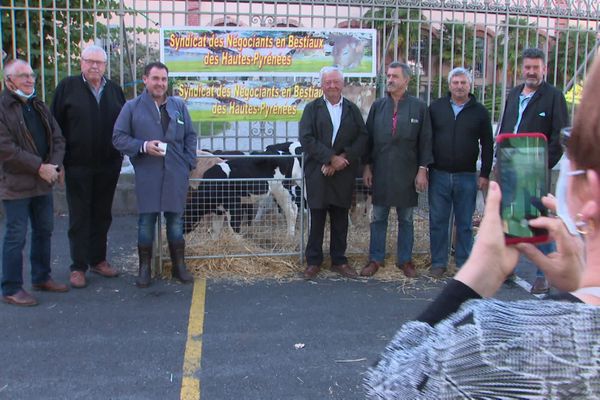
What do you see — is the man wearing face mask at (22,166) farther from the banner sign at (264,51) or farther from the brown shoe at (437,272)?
the brown shoe at (437,272)

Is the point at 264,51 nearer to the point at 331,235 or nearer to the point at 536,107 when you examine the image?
the point at 331,235

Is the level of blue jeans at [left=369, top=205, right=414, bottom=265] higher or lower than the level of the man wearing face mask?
lower

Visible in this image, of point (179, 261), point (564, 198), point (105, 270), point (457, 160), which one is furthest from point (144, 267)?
point (564, 198)

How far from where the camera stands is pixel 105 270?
6039 millimetres

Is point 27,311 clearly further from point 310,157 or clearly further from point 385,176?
point 385,176

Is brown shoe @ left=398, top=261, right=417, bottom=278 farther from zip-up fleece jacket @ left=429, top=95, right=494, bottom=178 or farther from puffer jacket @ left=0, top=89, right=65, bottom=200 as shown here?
puffer jacket @ left=0, top=89, right=65, bottom=200

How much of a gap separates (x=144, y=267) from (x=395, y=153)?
2605 millimetres

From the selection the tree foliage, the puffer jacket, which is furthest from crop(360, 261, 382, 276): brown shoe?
the tree foliage

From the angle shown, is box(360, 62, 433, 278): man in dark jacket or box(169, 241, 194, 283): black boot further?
box(360, 62, 433, 278): man in dark jacket

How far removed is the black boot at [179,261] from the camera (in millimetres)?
5840

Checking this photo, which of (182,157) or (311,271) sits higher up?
(182,157)

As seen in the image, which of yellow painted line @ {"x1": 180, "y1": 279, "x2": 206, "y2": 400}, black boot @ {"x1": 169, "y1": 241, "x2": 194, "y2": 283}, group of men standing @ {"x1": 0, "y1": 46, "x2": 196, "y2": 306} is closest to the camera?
yellow painted line @ {"x1": 180, "y1": 279, "x2": 206, "y2": 400}

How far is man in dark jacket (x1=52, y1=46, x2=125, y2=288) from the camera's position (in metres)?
5.64

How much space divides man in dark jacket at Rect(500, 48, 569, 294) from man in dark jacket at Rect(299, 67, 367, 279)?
1.40 metres
